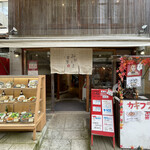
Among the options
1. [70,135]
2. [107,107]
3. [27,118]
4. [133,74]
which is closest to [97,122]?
[107,107]

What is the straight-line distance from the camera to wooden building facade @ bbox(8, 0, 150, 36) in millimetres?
4984

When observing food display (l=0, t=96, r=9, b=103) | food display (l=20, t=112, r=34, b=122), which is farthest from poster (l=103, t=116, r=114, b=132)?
food display (l=0, t=96, r=9, b=103)

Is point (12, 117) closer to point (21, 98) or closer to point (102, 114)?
point (21, 98)

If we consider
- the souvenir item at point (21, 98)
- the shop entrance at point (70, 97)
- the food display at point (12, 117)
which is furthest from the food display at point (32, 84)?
the shop entrance at point (70, 97)

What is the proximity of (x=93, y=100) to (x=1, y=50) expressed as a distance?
252 inches

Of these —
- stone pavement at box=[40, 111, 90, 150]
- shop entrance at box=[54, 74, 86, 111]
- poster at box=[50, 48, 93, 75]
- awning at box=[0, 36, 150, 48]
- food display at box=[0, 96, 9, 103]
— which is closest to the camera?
stone pavement at box=[40, 111, 90, 150]

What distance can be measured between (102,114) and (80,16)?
4.97 meters

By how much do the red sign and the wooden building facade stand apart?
140 inches

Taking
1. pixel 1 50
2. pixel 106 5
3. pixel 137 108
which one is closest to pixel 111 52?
pixel 106 5

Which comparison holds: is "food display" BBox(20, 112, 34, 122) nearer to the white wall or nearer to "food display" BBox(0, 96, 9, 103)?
"food display" BBox(0, 96, 9, 103)

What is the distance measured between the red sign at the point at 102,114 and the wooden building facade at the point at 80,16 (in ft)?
11.7

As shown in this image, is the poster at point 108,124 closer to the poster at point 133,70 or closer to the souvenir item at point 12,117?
the poster at point 133,70

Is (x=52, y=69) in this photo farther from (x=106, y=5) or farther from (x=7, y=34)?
(x=106, y=5)

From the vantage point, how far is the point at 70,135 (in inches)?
144
